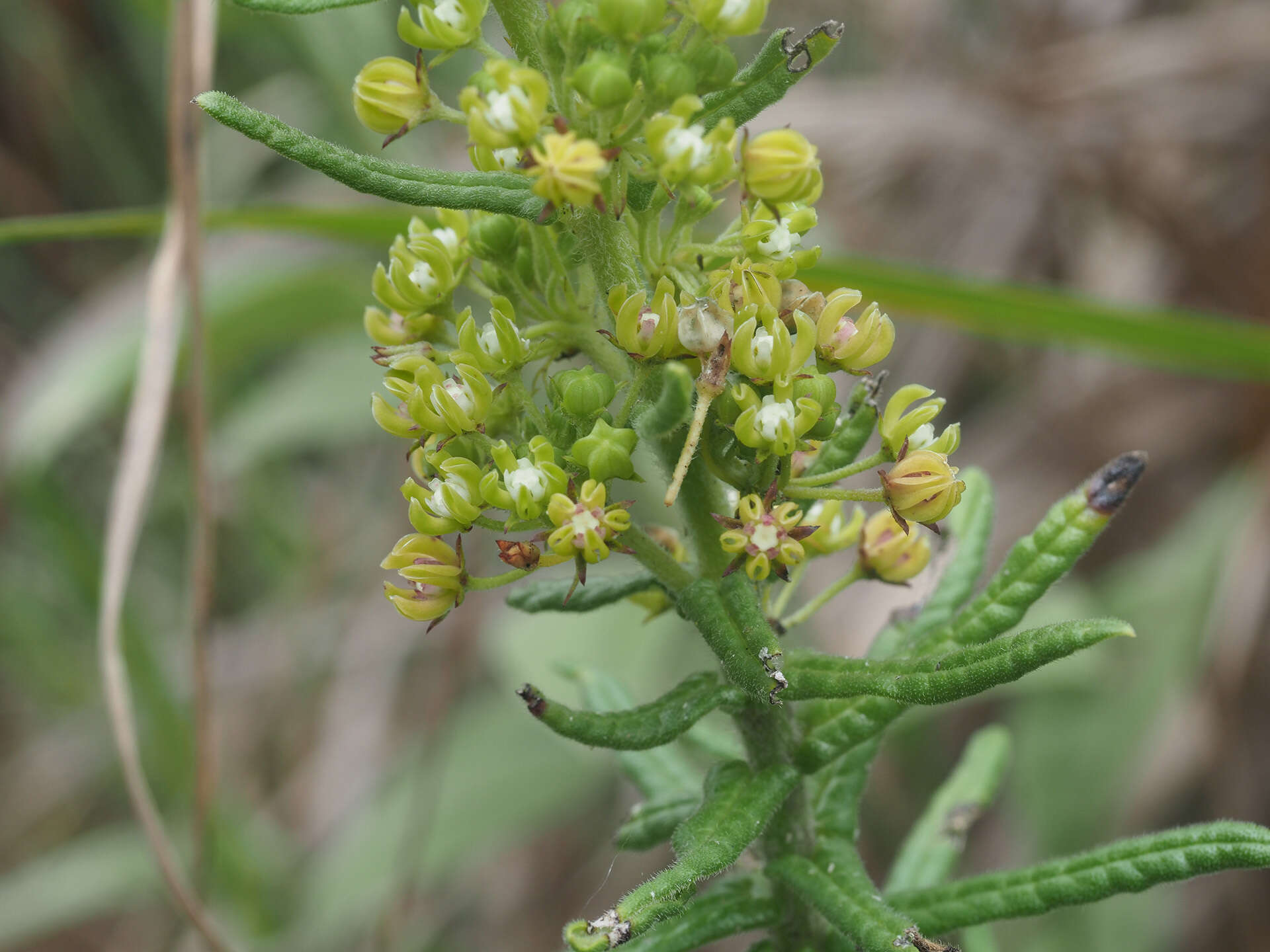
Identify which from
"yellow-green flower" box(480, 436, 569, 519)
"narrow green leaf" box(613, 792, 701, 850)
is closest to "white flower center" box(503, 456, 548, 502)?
"yellow-green flower" box(480, 436, 569, 519)

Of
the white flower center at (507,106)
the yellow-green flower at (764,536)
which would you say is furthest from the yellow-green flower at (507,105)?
the yellow-green flower at (764,536)

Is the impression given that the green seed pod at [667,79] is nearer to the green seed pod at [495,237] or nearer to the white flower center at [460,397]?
the green seed pod at [495,237]

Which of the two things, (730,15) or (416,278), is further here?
(416,278)

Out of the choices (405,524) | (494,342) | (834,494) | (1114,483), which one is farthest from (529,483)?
(405,524)

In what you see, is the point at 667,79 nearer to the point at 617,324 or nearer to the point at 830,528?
the point at 617,324

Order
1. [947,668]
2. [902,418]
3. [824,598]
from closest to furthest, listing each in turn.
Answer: [947,668]
[902,418]
[824,598]

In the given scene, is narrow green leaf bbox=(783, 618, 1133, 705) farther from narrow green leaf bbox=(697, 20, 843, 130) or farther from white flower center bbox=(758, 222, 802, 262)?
narrow green leaf bbox=(697, 20, 843, 130)
